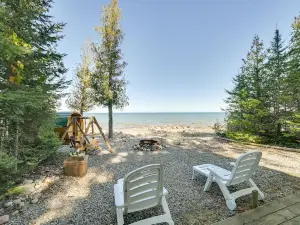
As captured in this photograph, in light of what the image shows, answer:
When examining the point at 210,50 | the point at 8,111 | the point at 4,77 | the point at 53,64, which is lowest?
the point at 8,111

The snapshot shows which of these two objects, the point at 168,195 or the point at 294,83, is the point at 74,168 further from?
the point at 294,83

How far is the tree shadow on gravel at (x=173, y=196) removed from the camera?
2.62 m

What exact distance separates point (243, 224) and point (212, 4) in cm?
1292

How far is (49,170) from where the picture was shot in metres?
4.54

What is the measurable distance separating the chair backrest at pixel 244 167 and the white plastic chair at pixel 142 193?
1.48 m

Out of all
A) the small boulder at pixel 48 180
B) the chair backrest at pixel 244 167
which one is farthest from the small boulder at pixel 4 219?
the chair backrest at pixel 244 167

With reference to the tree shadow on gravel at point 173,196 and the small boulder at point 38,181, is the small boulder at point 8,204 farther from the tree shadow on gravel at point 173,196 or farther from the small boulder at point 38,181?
the small boulder at point 38,181

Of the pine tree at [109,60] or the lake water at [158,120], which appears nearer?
the pine tree at [109,60]

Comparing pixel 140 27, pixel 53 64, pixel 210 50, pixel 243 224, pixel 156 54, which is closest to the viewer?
pixel 243 224

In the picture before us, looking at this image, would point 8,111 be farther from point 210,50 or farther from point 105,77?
point 210,50

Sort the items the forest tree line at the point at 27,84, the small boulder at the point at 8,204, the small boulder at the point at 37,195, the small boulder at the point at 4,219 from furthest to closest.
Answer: the small boulder at the point at 37,195
the forest tree line at the point at 27,84
the small boulder at the point at 8,204
the small boulder at the point at 4,219

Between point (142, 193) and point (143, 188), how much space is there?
73 millimetres

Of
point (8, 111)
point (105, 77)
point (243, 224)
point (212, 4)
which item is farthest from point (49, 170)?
point (212, 4)

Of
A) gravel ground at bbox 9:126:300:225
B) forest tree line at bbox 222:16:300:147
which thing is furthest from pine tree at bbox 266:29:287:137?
gravel ground at bbox 9:126:300:225
